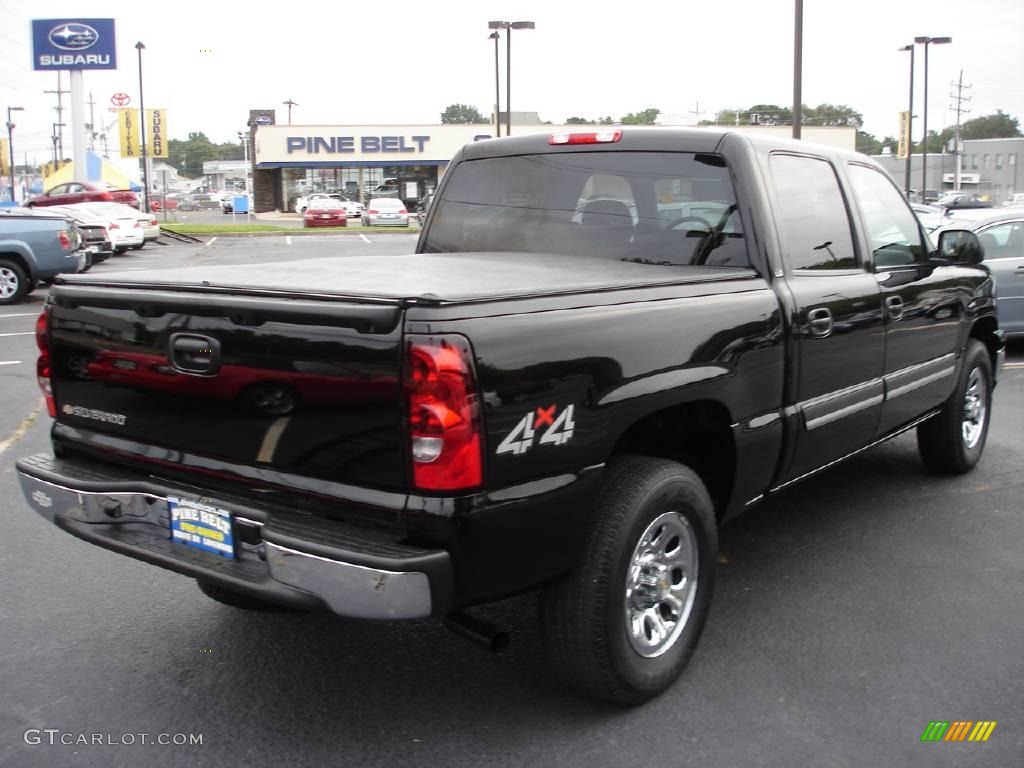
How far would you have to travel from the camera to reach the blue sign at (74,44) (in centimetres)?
3956

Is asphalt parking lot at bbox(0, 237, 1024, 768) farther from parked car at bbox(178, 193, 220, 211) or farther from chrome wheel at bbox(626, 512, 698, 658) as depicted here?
parked car at bbox(178, 193, 220, 211)

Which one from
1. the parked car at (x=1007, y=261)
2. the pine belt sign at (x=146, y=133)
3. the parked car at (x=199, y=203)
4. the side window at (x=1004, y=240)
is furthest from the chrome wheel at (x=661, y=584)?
the parked car at (x=199, y=203)

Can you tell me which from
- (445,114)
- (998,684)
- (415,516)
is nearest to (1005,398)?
(998,684)

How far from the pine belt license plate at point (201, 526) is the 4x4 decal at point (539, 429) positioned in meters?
0.88

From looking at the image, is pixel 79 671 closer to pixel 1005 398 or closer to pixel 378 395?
pixel 378 395

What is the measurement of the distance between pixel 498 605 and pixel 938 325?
9.30 ft

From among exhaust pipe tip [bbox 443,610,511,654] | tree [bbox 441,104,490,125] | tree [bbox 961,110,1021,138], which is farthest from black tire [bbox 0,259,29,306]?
tree [bbox 961,110,1021,138]

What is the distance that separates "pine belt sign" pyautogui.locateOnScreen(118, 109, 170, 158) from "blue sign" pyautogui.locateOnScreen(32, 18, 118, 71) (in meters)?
12.3

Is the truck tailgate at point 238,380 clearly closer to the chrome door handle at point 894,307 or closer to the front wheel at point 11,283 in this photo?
the chrome door handle at point 894,307

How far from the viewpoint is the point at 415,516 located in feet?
8.68

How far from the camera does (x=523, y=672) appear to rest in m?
3.54

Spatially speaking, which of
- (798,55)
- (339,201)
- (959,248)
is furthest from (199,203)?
(959,248)

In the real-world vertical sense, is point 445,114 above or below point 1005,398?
above

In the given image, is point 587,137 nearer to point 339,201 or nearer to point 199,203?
point 339,201
